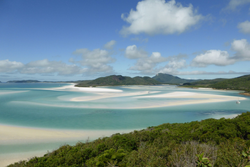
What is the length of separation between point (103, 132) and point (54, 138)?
16.6 ft

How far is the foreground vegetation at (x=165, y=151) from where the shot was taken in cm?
427

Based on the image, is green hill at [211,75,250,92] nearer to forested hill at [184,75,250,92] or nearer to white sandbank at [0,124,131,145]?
forested hill at [184,75,250,92]

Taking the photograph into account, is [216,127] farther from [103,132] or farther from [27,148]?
[27,148]

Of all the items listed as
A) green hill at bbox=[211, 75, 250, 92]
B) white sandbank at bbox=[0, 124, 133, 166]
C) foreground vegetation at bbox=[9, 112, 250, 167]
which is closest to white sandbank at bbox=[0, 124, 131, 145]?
white sandbank at bbox=[0, 124, 133, 166]

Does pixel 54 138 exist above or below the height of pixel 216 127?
below

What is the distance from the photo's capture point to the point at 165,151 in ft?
18.0

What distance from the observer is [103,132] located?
15773mm

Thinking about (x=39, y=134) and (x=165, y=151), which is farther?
(x=39, y=134)

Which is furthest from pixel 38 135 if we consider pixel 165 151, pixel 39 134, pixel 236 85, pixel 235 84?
pixel 235 84

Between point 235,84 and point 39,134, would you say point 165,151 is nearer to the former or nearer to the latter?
point 39,134

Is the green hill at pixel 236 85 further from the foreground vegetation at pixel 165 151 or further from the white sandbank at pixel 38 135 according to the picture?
the white sandbank at pixel 38 135

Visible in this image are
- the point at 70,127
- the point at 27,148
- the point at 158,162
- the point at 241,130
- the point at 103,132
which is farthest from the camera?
the point at 70,127

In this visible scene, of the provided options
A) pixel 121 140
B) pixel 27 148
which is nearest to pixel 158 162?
pixel 121 140

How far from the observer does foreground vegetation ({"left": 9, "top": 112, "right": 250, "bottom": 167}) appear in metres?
4.27
